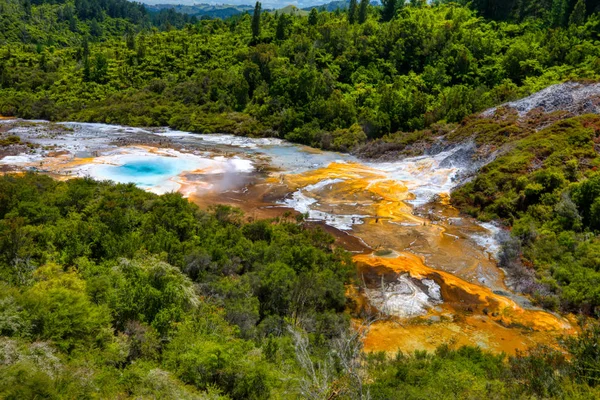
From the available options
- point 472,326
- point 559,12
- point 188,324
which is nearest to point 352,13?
point 559,12

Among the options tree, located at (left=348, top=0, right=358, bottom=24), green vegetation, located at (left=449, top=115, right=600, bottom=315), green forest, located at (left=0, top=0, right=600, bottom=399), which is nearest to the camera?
green forest, located at (left=0, top=0, right=600, bottom=399)

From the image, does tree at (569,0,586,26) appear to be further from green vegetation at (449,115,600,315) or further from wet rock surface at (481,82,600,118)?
green vegetation at (449,115,600,315)

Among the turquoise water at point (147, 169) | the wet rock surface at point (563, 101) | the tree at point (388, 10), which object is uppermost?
the tree at point (388, 10)

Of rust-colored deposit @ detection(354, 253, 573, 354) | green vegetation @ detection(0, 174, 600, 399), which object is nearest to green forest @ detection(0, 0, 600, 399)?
green vegetation @ detection(0, 174, 600, 399)

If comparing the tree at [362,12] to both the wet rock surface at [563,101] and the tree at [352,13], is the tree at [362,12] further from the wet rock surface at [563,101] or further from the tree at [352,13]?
the wet rock surface at [563,101]

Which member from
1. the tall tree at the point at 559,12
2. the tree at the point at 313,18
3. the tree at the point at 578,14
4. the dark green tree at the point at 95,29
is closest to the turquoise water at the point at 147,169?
the tree at the point at 313,18

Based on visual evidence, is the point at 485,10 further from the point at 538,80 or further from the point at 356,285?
the point at 356,285
